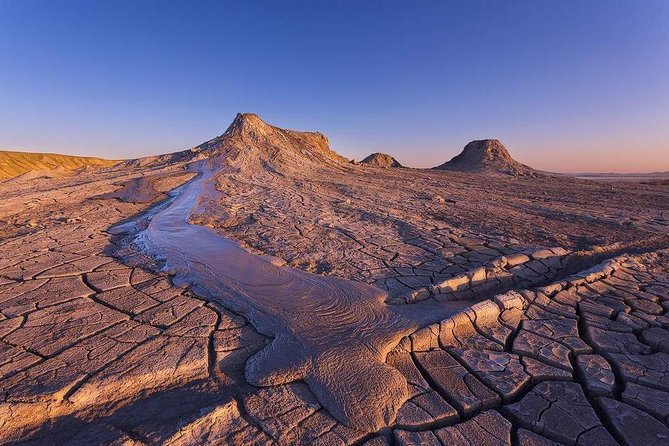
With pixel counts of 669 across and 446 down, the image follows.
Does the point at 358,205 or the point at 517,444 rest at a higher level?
the point at 358,205

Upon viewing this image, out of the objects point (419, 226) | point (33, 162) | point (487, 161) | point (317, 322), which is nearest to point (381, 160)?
point (487, 161)

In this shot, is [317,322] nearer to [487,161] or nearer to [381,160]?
[487,161]

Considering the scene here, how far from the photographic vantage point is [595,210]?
6781mm

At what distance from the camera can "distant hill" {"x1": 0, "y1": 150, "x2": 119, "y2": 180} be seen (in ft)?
88.0

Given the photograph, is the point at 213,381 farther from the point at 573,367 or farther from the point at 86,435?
the point at 573,367

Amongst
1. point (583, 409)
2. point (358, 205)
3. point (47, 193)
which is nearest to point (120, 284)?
point (583, 409)

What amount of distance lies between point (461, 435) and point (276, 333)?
135 cm

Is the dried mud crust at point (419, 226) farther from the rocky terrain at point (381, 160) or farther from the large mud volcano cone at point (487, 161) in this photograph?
the rocky terrain at point (381, 160)

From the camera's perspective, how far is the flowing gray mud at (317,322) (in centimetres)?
184

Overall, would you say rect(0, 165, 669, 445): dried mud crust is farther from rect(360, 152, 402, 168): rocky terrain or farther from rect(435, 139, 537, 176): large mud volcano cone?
rect(360, 152, 402, 168): rocky terrain

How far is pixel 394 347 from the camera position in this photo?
7.43 feet

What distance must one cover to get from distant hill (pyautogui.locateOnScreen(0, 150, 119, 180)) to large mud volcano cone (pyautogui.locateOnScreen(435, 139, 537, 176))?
84.5ft

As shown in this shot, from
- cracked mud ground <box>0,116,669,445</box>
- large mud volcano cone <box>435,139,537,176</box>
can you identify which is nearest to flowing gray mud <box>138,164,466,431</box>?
cracked mud ground <box>0,116,669,445</box>

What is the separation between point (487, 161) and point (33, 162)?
129ft
